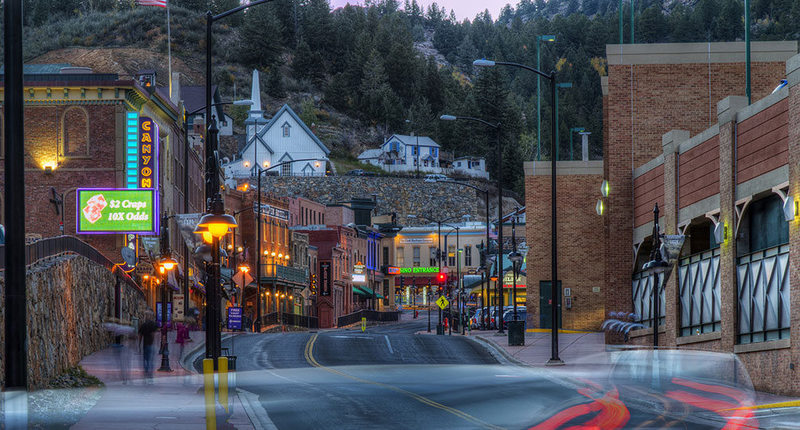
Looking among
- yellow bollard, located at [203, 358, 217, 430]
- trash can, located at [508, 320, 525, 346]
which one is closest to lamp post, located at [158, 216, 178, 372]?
trash can, located at [508, 320, 525, 346]

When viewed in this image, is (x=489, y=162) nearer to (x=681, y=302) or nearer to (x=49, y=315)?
(x=681, y=302)

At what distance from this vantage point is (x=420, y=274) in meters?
141

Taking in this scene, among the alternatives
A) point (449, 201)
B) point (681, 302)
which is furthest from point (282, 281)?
point (449, 201)

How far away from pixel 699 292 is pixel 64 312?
1992 centimetres

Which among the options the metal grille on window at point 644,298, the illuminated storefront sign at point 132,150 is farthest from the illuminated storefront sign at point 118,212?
the metal grille on window at point 644,298

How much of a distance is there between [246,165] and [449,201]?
3035 cm

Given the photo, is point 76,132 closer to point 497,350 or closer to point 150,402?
point 497,350

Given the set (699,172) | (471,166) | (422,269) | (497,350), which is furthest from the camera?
(471,166)

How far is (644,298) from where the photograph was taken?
47.0 meters

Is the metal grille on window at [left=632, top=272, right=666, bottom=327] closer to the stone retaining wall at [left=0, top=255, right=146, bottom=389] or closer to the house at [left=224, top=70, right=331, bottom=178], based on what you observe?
the stone retaining wall at [left=0, top=255, right=146, bottom=389]

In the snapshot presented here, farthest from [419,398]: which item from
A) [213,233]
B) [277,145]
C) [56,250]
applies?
[277,145]

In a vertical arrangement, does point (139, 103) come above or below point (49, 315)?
above

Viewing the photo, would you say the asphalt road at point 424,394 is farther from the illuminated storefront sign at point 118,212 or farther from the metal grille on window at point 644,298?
the illuminated storefront sign at point 118,212

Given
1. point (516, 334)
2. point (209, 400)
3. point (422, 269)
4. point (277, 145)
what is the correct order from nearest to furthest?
point (209, 400), point (516, 334), point (422, 269), point (277, 145)
